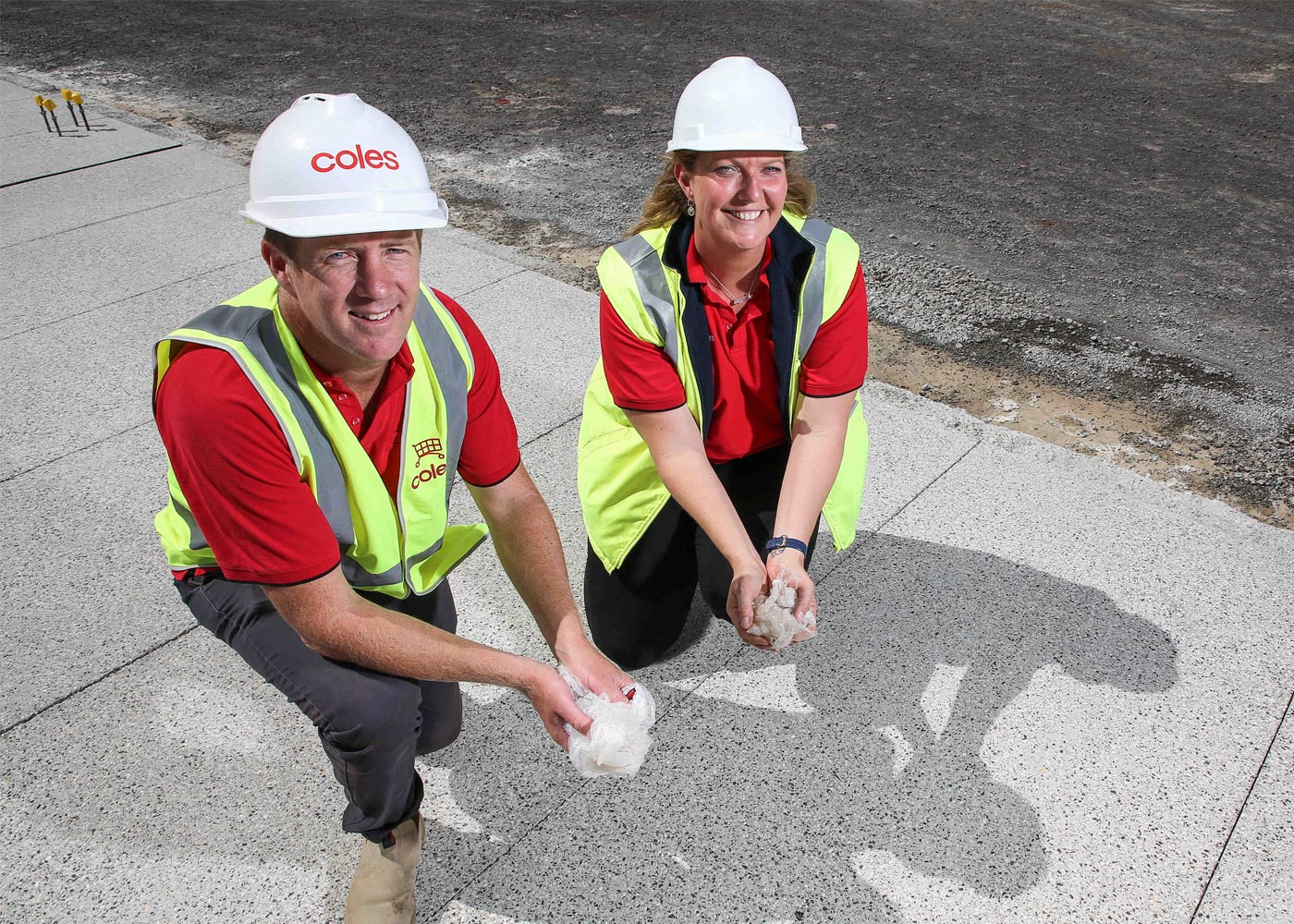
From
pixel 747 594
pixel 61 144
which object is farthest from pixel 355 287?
pixel 61 144

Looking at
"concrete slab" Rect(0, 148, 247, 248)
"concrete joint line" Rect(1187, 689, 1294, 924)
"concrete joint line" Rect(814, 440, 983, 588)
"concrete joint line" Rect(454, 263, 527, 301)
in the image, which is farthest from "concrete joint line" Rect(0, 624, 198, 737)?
"concrete slab" Rect(0, 148, 247, 248)

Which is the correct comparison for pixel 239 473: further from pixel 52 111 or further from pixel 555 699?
pixel 52 111

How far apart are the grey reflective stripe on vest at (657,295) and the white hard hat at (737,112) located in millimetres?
289

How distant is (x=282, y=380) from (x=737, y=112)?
1.18m

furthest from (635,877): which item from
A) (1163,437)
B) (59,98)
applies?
(59,98)

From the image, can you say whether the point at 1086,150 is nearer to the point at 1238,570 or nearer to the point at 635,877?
the point at 1238,570

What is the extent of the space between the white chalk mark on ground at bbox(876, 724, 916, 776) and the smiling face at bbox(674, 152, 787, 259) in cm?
125

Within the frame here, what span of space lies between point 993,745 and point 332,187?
1982 mm

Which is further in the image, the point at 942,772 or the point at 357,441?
the point at 942,772

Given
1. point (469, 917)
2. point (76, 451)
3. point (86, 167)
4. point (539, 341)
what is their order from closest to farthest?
point (469, 917), point (76, 451), point (539, 341), point (86, 167)

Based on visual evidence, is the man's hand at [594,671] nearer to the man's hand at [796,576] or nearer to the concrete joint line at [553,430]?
the man's hand at [796,576]

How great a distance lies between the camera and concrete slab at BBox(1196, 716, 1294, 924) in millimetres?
2109

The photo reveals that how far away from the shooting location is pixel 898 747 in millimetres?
2498

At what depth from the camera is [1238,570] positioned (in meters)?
3.03
